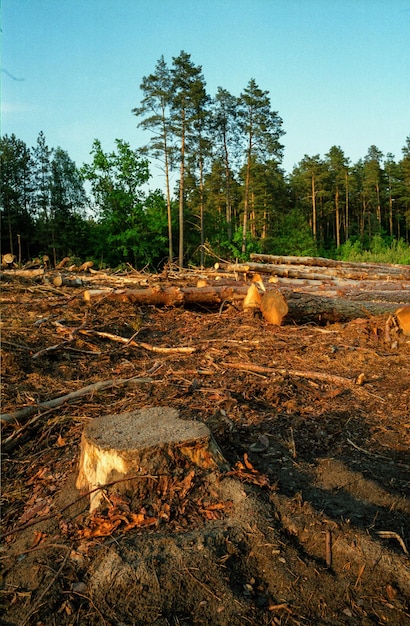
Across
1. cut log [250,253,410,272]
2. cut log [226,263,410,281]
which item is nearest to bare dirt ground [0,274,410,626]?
cut log [226,263,410,281]

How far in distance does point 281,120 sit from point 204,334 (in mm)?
28607

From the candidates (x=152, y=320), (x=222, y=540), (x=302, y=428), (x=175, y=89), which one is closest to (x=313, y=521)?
(x=222, y=540)

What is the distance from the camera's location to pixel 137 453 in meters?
2.36

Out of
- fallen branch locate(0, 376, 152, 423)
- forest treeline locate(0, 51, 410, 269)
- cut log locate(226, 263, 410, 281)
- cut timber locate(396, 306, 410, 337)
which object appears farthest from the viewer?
forest treeline locate(0, 51, 410, 269)

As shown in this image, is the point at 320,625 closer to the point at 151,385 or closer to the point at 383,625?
the point at 383,625

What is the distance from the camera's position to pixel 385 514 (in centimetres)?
243

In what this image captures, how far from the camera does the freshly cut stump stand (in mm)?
2354

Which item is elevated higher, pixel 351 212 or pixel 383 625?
pixel 351 212

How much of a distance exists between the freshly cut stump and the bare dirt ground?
0.07m

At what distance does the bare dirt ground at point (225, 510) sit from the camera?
6.00ft

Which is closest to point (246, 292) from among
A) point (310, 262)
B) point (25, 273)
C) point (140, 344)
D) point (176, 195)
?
point (140, 344)

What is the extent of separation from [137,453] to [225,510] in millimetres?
532

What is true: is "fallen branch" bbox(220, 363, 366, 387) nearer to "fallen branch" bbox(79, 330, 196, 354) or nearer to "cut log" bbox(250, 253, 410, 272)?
"fallen branch" bbox(79, 330, 196, 354)

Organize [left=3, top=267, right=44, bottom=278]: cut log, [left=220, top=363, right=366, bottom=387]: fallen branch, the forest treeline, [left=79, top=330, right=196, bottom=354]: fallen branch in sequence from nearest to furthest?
[left=220, top=363, right=366, bottom=387]: fallen branch < [left=79, top=330, right=196, bottom=354]: fallen branch < [left=3, top=267, right=44, bottom=278]: cut log < the forest treeline
